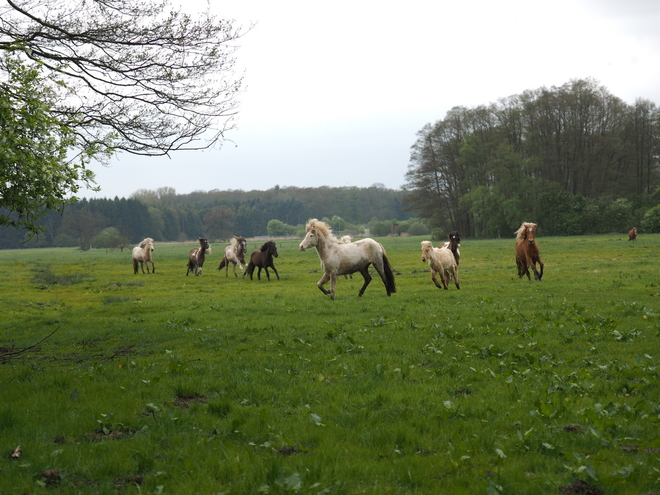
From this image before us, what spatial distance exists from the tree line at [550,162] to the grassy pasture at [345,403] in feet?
196

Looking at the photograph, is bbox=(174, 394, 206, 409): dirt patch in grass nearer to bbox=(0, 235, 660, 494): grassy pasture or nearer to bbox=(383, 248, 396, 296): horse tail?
bbox=(0, 235, 660, 494): grassy pasture

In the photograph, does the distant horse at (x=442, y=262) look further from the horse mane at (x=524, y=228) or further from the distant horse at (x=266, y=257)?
the distant horse at (x=266, y=257)

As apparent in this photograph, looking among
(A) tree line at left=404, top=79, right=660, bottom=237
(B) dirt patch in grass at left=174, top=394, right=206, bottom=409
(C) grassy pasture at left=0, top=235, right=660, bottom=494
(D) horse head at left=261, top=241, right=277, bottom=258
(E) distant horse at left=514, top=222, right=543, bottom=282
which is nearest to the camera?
(C) grassy pasture at left=0, top=235, right=660, bottom=494

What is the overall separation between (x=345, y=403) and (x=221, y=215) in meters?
147

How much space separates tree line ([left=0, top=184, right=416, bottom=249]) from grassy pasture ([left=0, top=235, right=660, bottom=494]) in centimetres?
11579

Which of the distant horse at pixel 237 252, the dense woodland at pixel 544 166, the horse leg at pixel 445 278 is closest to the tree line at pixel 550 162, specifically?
the dense woodland at pixel 544 166

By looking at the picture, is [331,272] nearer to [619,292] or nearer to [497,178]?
[619,292]

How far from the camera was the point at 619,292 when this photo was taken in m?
16.9

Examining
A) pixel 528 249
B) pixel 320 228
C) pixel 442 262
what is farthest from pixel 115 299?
pixel 528 249

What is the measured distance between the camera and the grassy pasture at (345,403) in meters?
4.47

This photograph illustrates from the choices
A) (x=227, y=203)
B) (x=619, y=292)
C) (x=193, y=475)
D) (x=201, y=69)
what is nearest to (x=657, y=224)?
(x=619, y=292)

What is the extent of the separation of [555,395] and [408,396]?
1.77 metres

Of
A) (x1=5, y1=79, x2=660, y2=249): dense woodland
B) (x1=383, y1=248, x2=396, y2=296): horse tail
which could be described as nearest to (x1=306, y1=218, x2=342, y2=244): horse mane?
(x1=383, y1=248, x2=396, y2=296): horse tail

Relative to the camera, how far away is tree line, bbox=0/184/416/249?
447 feet
